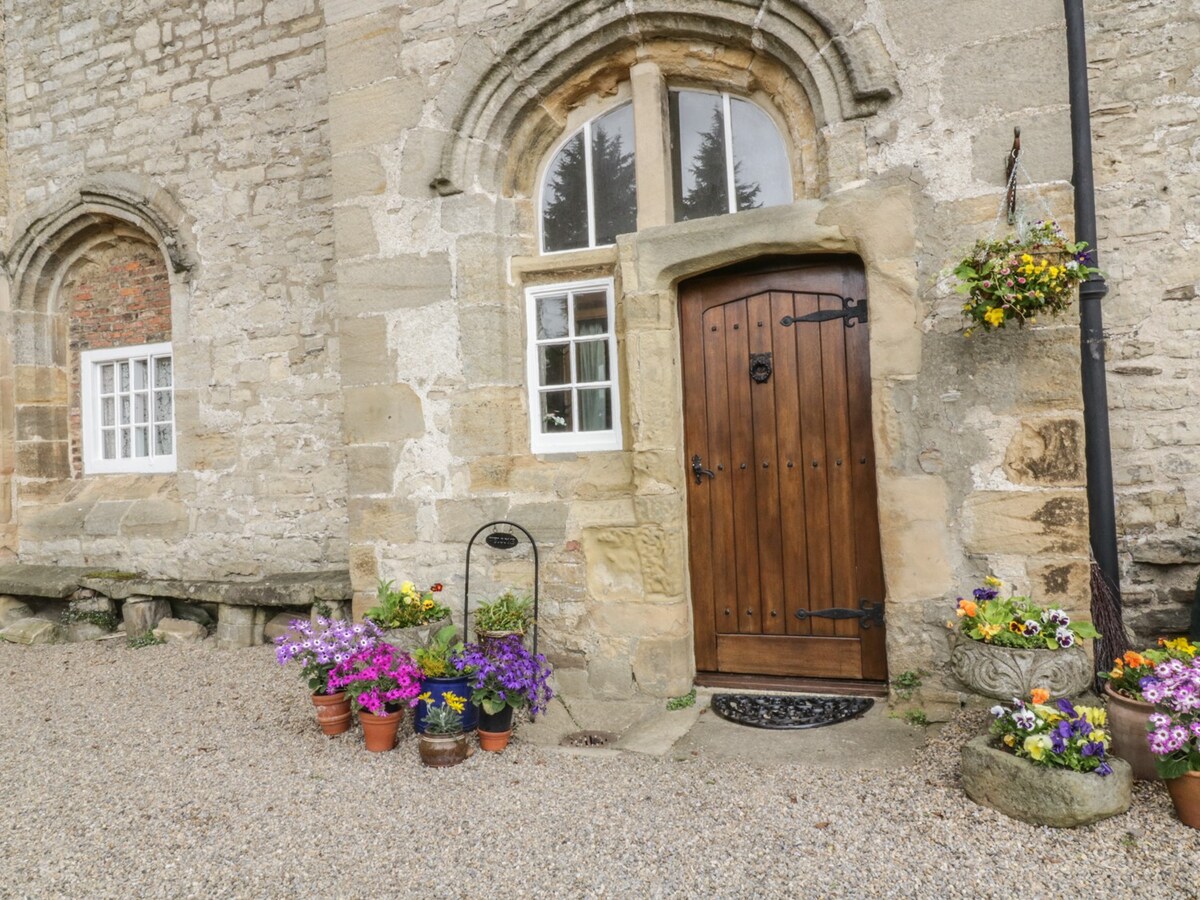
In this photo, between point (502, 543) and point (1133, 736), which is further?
point (502, 543)

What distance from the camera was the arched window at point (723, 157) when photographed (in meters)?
4.41

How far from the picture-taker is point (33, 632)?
638cm

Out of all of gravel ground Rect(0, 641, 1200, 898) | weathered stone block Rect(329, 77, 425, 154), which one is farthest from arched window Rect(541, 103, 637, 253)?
gravel ground Rect(0, 641, 1200, 898)

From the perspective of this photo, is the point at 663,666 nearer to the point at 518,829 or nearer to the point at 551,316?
the point at 518,829

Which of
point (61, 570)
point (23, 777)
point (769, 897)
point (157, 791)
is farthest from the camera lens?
point (61, 570)

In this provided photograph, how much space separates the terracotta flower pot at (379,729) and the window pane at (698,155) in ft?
9.93

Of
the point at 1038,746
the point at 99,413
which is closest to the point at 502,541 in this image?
the point at 1038,746

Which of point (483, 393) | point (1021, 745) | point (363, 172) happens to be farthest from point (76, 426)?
point (1021, 745)

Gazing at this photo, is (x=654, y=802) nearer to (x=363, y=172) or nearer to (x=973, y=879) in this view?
(x=973, y=879)

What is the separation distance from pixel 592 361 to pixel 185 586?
3.77m

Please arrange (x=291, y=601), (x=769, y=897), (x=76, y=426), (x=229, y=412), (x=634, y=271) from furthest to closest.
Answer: (x=76, y=426) → (x=229, y=412) → (x=291, y=601) → (x=634, y=271) → (x=769, y=897)

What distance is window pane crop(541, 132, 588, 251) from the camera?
4754 millimetres

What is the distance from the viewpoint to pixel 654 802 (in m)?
3.13

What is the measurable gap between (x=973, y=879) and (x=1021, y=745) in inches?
22.6
